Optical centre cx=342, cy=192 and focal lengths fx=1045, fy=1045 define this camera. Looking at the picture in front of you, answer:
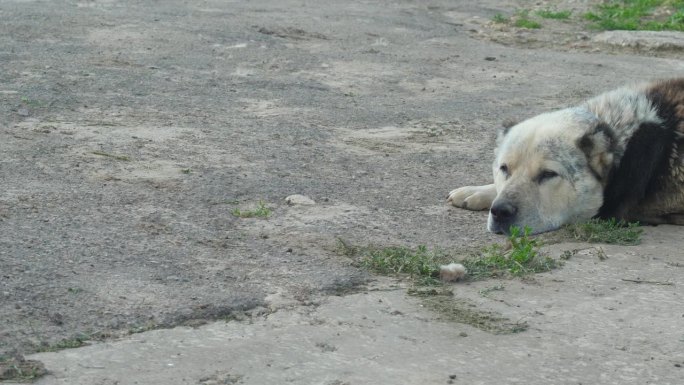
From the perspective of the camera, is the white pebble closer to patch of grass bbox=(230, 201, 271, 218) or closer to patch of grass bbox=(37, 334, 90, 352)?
patch of grass bbox=(230, 201, 271, 218)

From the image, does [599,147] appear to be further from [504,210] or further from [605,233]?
[504,210]

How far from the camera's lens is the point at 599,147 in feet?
19.8

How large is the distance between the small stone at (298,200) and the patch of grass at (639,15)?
8.41 meters

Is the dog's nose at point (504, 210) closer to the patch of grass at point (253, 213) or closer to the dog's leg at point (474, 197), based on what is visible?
the dog's leg at point (474, 197)

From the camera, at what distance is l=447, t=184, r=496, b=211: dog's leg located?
645 centimetres

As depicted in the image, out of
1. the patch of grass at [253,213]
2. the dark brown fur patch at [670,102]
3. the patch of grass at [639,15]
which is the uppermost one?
the dark brown fur patch at [670,102]

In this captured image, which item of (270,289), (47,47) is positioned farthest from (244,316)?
(47,47)

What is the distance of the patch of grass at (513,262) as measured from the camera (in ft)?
16.9

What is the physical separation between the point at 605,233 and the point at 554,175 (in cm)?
45

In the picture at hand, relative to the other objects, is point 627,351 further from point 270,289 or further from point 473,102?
point 473,102

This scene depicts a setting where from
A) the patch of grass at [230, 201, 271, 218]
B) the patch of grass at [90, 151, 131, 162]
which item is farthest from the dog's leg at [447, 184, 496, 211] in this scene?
the patch of grass at [90, 151, 131, 162]

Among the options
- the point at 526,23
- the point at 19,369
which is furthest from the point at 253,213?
the point at 526,23

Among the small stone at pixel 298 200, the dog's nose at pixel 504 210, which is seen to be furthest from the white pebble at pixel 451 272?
the small stone at pixel 298 200

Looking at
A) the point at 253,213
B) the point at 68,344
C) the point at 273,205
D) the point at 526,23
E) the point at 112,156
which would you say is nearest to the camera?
the point at 68,344
